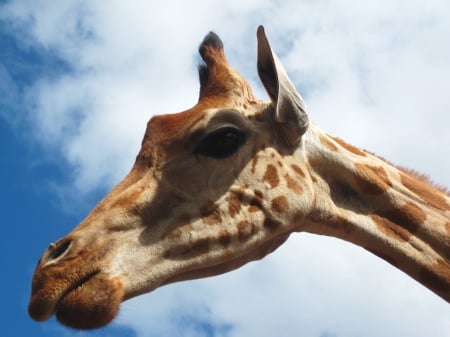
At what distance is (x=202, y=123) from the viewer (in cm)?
629

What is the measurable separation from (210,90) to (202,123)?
3.02ft

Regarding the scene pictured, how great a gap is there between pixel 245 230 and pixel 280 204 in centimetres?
46

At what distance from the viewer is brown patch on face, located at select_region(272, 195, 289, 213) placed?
6.23 metres

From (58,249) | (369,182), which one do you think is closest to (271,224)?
(369,182)

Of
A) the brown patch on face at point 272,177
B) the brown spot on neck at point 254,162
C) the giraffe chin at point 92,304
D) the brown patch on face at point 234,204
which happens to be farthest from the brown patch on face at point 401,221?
the giraffe chin at point 92,304

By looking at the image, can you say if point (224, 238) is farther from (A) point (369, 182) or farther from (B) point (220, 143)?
(A) point (369, 182)

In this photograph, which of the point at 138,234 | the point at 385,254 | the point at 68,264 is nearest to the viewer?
the point at 68,264

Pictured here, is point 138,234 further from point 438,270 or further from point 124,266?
point 438,270

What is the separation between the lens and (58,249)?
545cm

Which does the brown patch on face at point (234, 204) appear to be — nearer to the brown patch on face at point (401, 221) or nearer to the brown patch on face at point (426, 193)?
the brown patch on face at point (401, 221)

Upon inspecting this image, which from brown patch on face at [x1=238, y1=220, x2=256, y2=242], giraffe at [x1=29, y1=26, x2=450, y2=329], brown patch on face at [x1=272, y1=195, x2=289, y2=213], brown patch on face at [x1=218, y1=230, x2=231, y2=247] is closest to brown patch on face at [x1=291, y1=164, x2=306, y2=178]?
giraffe at [x1=29, y1=26, x2=450, y2=329]

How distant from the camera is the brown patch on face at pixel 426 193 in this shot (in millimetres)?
6840

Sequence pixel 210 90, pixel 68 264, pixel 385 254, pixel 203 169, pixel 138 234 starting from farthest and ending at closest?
1. pixel 210 90
2. pixel 385 254
3. pixel 203 169
4. pixel 138 234
5. pixel 68 264

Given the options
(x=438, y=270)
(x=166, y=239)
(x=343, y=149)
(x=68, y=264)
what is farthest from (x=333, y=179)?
(x=68, y=264)
